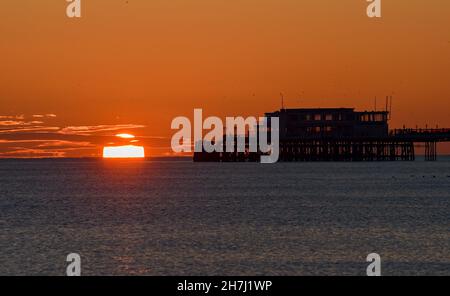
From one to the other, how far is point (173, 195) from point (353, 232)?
42.4 meters

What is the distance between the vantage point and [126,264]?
39.1 meters

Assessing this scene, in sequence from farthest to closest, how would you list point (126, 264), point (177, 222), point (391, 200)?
point (391, 200) → point (177, 222) → point (126, 264)

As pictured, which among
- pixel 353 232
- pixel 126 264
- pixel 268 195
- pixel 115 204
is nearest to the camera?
pixel 126 264

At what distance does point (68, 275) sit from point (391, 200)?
51.6m

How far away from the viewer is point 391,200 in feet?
274

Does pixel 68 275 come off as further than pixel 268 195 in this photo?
No

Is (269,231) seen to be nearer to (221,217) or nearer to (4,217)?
(221,217)

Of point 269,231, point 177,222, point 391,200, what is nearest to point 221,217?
point 177,222

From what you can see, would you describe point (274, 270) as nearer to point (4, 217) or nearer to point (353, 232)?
point (353, 232)

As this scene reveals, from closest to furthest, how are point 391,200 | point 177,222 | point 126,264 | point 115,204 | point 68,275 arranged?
point 68,275, point 126,264, point 177,222, point 115,204, point 391,200
